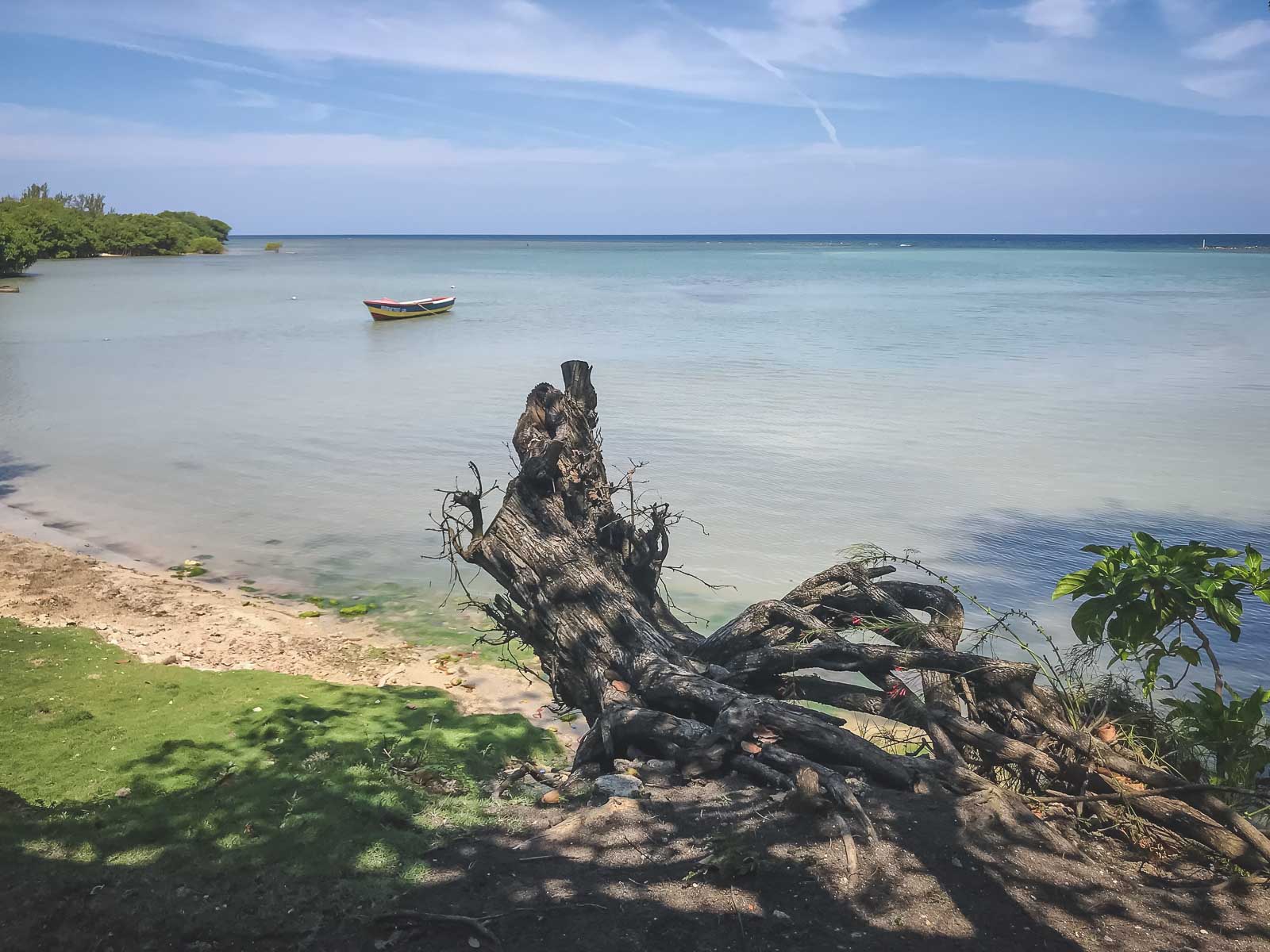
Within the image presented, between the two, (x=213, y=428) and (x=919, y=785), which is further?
(x=213, y=428)

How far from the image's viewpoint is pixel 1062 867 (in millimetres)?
3820

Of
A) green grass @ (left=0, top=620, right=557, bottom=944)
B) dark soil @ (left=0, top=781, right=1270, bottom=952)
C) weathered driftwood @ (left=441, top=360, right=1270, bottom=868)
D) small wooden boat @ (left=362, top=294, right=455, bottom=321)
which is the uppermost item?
small wooden boat @ (left=362, top=294, right=455, bottom=321)

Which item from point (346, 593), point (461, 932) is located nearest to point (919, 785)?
point (461, 932)

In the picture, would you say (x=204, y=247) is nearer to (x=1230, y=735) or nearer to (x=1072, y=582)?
(x=1072, y=582)

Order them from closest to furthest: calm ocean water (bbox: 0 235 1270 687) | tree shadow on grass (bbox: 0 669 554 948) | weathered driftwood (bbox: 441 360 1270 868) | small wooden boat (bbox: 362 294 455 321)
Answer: tree shadow on grass (bbox: 0 669 554 948) → weathered driftwood (bbox: 441 360 1270 868) → calm ocean water (bbox: 0 235 1270 687) → small wooden boat (bbox: 362 294 455 321)

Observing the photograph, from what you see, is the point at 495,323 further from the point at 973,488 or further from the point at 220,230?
the point at 220,230

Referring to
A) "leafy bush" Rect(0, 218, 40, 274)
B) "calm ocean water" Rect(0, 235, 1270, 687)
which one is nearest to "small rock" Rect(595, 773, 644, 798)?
"calm ocean water" Rect(0, 235, 1270, 687)

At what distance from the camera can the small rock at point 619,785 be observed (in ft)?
15.4

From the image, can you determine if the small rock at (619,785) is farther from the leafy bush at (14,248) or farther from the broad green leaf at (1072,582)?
the leafy bush at (14,248)

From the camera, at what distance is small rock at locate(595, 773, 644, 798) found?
4.70 m

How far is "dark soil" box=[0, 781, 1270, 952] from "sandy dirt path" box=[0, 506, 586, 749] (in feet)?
8.88

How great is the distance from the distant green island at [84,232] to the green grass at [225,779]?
5826cm

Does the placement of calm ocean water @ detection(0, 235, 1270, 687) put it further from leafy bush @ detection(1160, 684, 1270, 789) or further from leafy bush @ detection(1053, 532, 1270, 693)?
leafy bush @ detection(1053, 532, 1270, 693)

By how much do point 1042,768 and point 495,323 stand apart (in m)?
31.9
